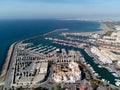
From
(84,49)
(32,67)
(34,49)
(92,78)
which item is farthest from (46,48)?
(92,78)

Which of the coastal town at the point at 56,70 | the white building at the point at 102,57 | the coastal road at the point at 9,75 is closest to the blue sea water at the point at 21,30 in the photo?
the coastal road at the point at 9,75

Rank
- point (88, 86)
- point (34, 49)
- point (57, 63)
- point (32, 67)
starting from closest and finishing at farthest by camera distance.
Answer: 1. point (88, 86)
2. point (32, 67)
3. point (57, 63)
4. point (34, 49)

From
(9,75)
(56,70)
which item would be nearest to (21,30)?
(9,75)

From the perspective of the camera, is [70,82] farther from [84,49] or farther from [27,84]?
[84,49]

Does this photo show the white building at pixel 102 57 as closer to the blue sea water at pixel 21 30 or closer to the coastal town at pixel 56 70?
the coastal town at pixel 56 70

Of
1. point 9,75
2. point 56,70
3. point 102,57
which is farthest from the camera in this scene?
point 102,57

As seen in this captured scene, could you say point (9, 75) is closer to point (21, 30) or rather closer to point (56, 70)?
point (56, 70)

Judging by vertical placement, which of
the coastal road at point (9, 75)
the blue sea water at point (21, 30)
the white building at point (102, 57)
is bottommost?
the coastal road at point (9, 75)

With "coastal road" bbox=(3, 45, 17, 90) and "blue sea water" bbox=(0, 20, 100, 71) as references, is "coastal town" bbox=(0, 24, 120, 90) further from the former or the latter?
"blue sea water" bbox=(0, 20, 100, 71)

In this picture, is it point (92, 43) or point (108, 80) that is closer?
point (108, 80)

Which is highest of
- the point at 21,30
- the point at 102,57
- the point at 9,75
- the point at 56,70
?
the point at 21,30

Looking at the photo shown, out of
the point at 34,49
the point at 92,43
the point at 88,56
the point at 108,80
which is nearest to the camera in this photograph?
the point at 108,80
